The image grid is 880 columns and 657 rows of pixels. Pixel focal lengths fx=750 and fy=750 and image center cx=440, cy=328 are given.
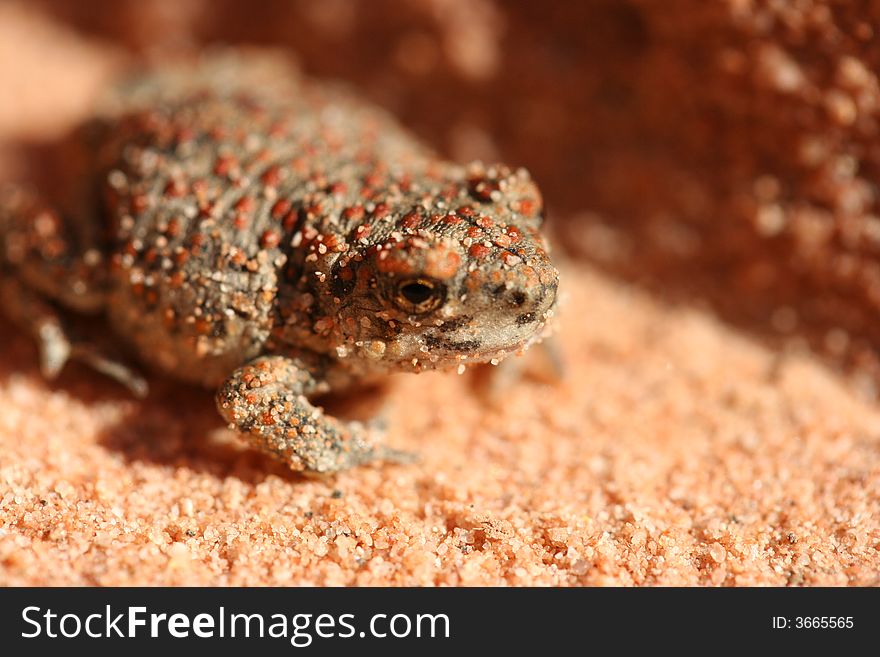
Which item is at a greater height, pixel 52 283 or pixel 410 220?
pixel 52 283

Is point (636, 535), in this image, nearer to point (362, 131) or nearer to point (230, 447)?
point (230, 447)

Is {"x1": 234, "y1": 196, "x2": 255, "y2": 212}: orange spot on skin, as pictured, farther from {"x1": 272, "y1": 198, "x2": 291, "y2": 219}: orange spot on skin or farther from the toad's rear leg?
the toad's rear leg

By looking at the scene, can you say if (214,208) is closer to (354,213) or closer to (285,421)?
(354,213)

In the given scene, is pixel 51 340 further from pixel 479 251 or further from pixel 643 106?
pixel 643 106

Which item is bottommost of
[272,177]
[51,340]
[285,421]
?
[285,421]

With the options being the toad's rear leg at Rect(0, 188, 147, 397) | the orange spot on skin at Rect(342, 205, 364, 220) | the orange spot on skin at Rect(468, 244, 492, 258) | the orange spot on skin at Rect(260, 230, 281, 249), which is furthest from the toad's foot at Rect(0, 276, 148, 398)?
the orange spot on skin at Rect(468, 244, 492, 258)

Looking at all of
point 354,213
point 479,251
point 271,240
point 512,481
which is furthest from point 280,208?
point 512,481

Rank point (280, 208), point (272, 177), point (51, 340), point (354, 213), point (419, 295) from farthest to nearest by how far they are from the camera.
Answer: point (51, 340)
point (272, 177)
point (280, 208)
point (354, 213)
point (419, 295)

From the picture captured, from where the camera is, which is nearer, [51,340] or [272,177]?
[272,177]

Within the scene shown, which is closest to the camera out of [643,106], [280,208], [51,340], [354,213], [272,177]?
[354,213]
